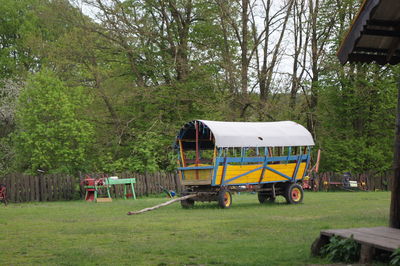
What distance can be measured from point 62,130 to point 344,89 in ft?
57.3

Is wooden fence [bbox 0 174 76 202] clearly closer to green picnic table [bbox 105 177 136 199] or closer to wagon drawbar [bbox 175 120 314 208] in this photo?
green picnic table [bbox 105 177 136 199]

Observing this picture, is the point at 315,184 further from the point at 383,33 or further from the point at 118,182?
the point at 383,33

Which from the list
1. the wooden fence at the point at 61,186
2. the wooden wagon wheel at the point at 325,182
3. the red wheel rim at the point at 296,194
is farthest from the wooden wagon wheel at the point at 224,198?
the wooden wagon wheel at the point at 325,182

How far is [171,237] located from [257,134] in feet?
30.1

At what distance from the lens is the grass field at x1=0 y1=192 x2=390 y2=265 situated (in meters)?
8.02

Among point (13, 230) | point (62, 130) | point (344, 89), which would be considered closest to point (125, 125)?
point (62, 130)

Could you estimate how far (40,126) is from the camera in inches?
1067

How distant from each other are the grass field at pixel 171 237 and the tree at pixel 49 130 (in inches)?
448

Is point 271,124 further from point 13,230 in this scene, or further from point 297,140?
point 13,230

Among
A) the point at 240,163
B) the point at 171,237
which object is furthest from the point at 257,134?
the point at 171,237

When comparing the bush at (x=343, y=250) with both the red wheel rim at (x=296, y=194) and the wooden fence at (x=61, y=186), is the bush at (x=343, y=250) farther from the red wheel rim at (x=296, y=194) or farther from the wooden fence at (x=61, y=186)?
the wooden fence at (x=61, y=186)

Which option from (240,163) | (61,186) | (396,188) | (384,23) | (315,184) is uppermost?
(384,23)

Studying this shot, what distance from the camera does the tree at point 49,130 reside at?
89.6 feet

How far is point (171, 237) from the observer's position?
10492mm
